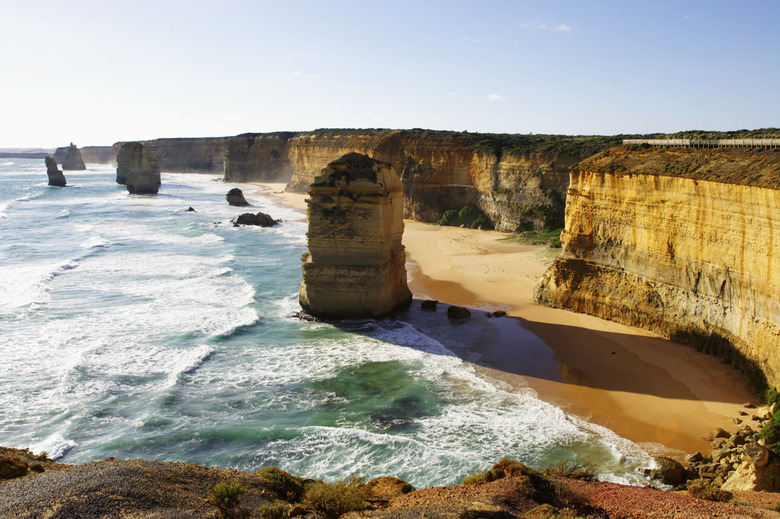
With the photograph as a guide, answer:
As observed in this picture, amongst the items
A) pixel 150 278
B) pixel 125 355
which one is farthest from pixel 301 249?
pixel 125 355

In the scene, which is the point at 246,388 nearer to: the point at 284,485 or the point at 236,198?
the point at 284,485

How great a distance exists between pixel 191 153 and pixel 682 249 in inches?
4646

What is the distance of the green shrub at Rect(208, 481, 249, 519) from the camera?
23.7ft

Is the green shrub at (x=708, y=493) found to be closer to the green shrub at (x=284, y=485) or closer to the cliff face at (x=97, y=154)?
the green shrub at (x=284, y=485)

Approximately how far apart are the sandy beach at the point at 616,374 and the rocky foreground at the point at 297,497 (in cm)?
380

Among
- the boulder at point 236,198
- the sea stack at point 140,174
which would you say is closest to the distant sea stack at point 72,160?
the sea stack at point 140,174

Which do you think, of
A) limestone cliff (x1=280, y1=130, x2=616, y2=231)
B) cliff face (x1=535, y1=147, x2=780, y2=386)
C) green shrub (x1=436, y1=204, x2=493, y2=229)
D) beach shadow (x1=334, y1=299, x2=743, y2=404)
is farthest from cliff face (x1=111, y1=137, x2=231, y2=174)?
cliff face (x1=535, y1=147, x2=780, y2=386)

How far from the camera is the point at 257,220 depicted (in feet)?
147

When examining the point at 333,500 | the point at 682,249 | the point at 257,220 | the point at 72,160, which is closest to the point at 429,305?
the point at 682,249

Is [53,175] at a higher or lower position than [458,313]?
higher

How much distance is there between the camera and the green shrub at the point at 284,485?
8.57 m

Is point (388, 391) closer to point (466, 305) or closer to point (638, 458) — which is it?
point (638, 458)

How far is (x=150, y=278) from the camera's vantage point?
87.7ft

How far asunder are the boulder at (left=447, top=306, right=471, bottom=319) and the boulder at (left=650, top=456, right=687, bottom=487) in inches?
406
